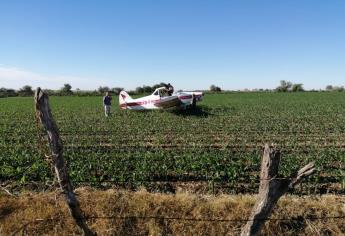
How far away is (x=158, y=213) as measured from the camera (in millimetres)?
6258

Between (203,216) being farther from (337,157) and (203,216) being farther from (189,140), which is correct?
(189,140)

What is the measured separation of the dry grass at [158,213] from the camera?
580cm

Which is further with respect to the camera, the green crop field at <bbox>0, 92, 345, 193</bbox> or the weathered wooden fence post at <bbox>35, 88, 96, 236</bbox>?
the green crop field at <bbox>0, 92, 345, 193</bbox>

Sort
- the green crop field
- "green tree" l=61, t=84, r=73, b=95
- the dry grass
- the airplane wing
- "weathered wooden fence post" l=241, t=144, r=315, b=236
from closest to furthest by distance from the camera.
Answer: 1. "weathered wooden fence post" l=241, t=144, r=315, b=236
2. the dry grass
3. the green crop field
4. the airplane wing
5. "green tree" l=61, t=84, r=73, b=95

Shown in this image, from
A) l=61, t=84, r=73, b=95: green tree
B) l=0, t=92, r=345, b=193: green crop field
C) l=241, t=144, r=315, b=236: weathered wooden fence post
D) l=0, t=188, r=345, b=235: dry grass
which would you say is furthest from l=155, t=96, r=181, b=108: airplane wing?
l=61, t=84, r=73, b=95: green tree

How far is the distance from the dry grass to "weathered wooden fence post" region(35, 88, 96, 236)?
902 millimetres

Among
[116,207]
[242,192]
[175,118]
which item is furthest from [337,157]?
[175,118]

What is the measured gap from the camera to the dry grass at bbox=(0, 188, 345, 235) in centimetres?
580

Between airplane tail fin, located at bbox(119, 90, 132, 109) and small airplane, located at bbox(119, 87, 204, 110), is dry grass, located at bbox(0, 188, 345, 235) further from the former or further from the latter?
airplane tail fin, located at bbox(119, 90, 132, 109)

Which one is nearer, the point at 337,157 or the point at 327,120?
the point at 337,157

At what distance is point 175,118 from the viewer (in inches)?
835

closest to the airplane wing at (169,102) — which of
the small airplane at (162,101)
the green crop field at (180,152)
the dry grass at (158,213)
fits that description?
the small airplane at (162,101)

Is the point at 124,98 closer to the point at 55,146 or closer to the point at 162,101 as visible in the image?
the point at 162,101

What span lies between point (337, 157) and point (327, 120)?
10336 mm
